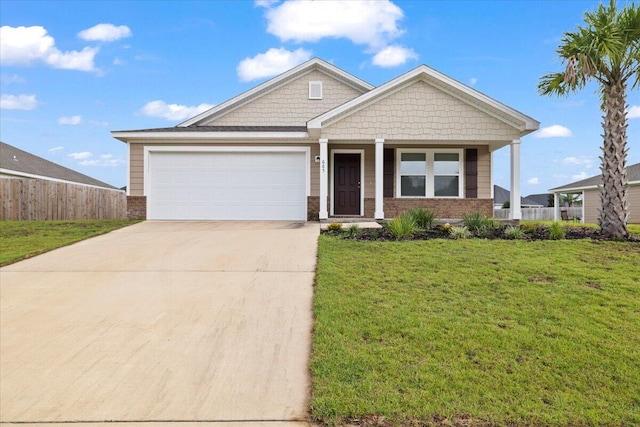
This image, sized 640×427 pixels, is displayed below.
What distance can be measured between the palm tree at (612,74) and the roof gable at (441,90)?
11.7 feet

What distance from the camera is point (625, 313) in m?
5.18

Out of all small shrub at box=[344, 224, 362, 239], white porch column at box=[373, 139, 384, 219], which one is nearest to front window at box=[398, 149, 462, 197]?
white porch column at box=[373, 139, 384, 219]

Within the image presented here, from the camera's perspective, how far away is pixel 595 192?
2677 centimetres

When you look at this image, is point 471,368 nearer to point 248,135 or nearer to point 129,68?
point 248,135

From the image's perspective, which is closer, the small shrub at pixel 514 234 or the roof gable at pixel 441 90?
the small shrub at pixel 514 234

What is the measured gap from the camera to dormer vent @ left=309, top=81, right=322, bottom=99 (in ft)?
58.7

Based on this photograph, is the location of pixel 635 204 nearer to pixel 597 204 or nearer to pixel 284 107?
pixel 597 204

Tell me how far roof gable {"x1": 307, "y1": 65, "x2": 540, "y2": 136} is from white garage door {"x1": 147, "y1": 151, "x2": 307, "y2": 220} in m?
1.97

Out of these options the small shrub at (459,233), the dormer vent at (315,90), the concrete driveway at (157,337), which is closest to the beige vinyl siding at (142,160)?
the dormer vent at (315,90)

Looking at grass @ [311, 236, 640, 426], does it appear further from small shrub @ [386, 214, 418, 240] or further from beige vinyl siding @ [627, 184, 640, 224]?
beige vinyl siding @ [627, 184, 640, 224]

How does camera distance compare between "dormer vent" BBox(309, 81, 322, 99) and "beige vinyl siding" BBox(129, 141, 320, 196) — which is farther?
"dormer vent" BBox(309, 81, 322, 99)

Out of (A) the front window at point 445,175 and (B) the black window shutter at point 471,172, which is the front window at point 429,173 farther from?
(B) the black window shutter at point 471,172

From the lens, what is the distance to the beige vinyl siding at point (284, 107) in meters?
17.8

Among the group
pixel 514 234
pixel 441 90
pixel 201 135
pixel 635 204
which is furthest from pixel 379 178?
pixel 635 204
